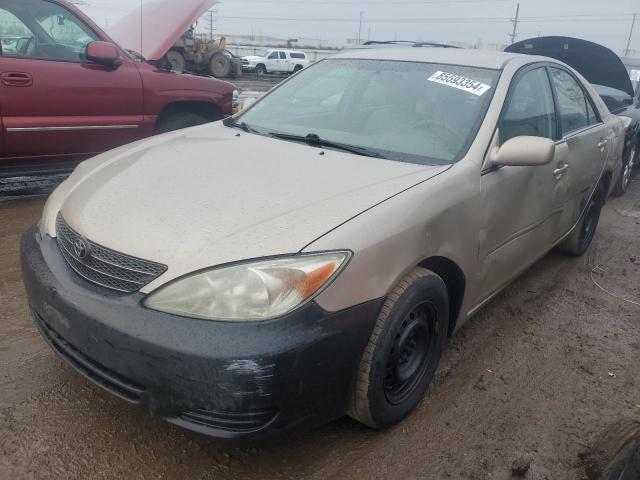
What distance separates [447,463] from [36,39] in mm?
4474

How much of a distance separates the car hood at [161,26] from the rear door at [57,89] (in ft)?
4.20

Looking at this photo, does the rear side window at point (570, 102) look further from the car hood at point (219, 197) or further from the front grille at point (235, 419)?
the front grille at point (235, 419)

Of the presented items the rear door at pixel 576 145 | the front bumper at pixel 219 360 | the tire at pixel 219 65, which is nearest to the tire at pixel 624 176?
the rear door at pixel 576 145

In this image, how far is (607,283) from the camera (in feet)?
13.9

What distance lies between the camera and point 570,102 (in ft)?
12.7

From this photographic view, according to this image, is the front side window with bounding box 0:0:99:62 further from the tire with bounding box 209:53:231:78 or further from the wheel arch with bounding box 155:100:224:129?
the tire with bounding box 209:53:231:78

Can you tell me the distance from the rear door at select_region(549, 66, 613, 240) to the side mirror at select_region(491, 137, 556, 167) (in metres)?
0.84

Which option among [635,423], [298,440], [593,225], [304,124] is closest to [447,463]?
[298,440]

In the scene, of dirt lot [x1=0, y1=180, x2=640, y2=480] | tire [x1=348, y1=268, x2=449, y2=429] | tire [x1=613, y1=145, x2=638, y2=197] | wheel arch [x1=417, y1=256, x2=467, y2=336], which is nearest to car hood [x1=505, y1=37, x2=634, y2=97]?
tire [x1=613, y1=145, x2=638, y2=197]

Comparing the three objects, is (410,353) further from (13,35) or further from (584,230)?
(13,35)

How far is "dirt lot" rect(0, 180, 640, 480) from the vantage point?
85.1 inches

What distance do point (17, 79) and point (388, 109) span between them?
3.11m

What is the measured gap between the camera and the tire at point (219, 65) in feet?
82.5

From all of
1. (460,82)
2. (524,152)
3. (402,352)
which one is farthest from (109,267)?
(460,82)
